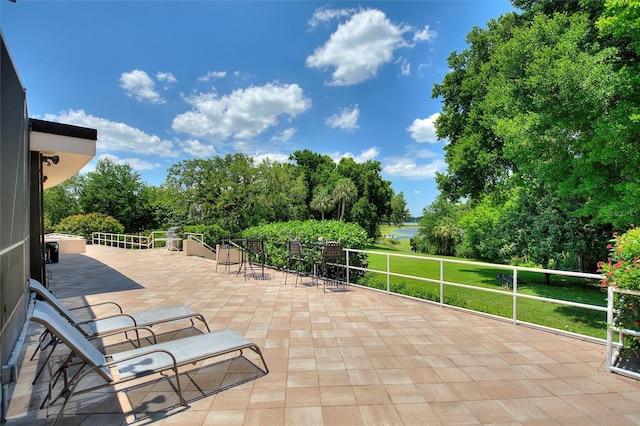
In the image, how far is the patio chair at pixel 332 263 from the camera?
7164 mm

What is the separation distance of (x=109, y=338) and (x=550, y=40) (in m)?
12.7

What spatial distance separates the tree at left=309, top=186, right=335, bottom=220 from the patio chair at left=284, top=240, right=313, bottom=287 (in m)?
27.1

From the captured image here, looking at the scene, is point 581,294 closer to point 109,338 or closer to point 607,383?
point 607,383

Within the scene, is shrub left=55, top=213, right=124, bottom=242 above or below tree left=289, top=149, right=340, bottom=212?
below

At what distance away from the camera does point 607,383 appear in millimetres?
2947

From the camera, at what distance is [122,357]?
2.66 m

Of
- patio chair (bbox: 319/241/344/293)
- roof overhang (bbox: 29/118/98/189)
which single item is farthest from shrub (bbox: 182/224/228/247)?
roof overhang (bbox: 29/118/98/189)

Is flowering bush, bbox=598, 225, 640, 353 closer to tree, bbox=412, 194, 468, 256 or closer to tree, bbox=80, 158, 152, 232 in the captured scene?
tree, bbox=412, 194, 468, 256

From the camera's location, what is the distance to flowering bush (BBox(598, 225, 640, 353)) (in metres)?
3.07

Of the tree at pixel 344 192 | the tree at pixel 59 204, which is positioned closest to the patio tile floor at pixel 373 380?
the tree at pixel 344 192

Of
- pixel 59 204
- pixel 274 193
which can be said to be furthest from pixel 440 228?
pixel 59 204

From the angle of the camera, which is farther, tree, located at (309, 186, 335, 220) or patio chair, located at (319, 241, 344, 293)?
tree, located at (309, 186, 335, 220)

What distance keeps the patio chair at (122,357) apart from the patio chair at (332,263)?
12.9 ft

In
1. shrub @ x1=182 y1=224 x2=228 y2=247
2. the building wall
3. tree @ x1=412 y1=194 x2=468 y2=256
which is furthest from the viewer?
tree @ x1=412 y1=194 x2=468 y2=256
